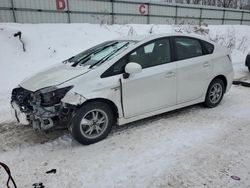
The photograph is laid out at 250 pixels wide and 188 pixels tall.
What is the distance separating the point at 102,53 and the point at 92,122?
1.33m

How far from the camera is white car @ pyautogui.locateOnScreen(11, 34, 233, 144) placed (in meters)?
3.54

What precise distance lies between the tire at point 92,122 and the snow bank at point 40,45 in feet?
8.68

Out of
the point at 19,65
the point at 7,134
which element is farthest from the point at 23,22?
the point at 7,134

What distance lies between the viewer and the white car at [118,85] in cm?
354

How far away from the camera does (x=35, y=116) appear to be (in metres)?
3.48

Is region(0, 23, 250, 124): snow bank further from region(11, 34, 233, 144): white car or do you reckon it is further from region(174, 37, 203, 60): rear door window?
region(174, 37, 203, 60): rear door window

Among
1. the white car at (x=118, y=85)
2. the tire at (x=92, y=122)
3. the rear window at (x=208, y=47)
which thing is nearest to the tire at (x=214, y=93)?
the white car at (x=118, y=85)

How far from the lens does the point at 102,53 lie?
4340 mm

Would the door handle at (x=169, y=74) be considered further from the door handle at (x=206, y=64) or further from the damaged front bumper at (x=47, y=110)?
the damaged front bumper at (x=47, y=110)

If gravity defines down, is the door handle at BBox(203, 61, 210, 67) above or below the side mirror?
below

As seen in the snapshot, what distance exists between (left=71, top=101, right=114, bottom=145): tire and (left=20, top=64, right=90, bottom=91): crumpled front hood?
0.55 metres

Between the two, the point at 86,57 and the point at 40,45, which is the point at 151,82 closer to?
the point at 86,57

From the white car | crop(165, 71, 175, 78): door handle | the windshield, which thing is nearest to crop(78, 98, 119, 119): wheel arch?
the white car

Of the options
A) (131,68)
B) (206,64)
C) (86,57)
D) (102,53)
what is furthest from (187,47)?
(86,57)
